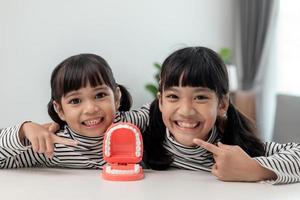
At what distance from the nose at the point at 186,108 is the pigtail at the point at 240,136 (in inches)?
7.4

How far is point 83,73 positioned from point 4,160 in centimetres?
32

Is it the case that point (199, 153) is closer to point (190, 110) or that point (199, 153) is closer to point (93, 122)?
point (190, 110)

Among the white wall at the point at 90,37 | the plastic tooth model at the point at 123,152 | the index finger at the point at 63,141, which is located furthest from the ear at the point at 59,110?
the white wall at the point at 90,37

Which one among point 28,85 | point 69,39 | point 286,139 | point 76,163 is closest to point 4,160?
point 76,163

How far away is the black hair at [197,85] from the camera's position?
45.0 inches

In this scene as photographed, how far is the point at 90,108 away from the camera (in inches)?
45.8

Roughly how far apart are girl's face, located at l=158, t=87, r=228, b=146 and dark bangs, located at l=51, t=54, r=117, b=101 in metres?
0.18

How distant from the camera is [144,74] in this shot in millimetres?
3602

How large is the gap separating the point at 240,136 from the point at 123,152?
347 millimetres

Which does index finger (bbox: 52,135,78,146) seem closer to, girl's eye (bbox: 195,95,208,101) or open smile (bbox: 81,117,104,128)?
open smile (bbox: 81,117,104,128)

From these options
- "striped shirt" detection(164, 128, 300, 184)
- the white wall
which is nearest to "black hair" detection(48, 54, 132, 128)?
"striped shirt" detection(164, 128, 300, 184)

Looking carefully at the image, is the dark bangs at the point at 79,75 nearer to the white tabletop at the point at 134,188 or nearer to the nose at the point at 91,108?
the nose at the point at 91,108

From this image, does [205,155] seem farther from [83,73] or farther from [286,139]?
[286,139]

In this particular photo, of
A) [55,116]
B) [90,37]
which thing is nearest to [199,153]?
[55,116]
